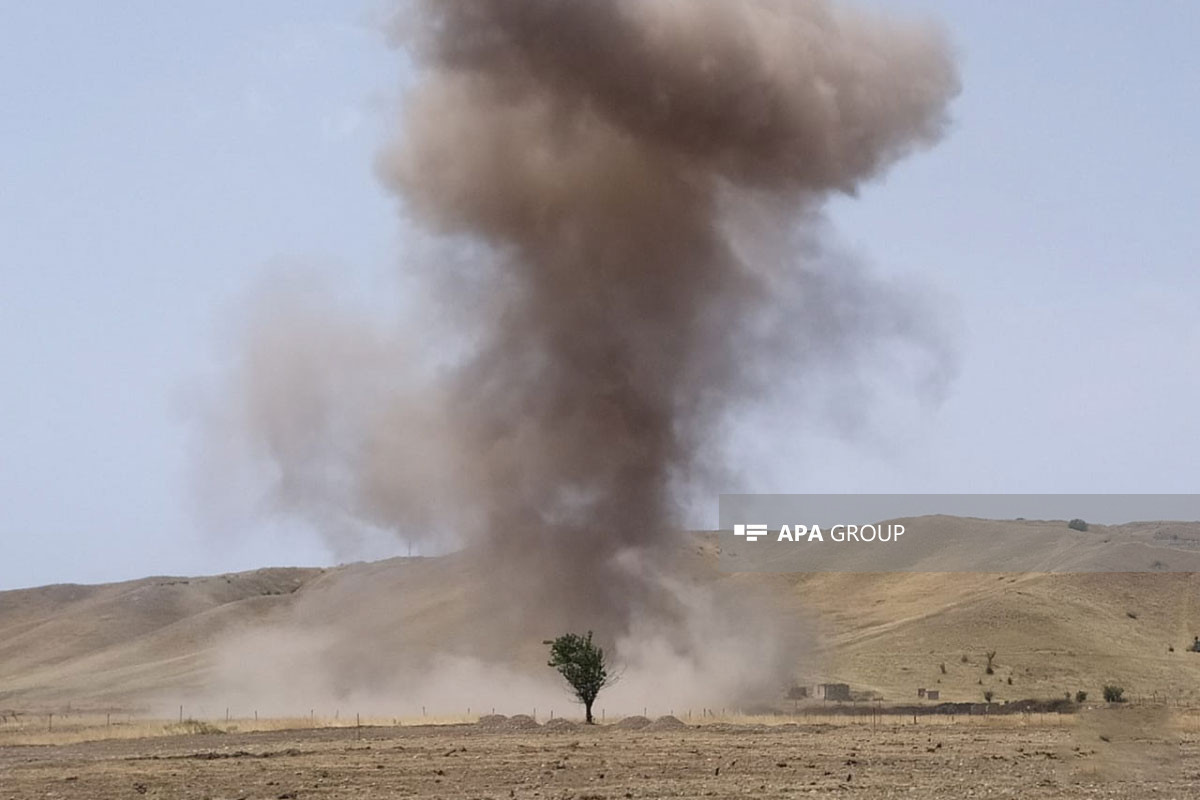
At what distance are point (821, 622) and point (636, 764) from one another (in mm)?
70321

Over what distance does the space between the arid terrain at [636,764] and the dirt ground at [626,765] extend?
65 millimetres

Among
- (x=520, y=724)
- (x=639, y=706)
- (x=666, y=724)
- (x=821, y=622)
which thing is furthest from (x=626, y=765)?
(x=821, y=622)

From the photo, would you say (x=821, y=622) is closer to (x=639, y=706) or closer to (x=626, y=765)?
(x=639, y=706)

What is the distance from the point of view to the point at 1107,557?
113 meters

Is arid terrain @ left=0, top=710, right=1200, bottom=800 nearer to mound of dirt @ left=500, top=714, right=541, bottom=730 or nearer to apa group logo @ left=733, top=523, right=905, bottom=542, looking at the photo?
mound of dirt @ left=500, top=714, right=541, bottom=730

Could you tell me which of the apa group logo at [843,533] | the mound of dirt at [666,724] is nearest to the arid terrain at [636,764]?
the mound of dirt at [666,724]

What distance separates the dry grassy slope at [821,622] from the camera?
3159 inches

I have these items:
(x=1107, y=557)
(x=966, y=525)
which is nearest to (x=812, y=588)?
(x=1107, y=557)

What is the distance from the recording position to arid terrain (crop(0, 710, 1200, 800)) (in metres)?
30.4

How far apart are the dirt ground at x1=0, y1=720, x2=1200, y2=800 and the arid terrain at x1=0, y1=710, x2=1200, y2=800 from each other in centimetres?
6

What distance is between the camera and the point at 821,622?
342 ft

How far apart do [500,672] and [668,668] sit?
981 cm

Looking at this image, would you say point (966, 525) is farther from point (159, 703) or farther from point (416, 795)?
point (416, 795)

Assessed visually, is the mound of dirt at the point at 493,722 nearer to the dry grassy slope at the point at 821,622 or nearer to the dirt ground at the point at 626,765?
the dirt ground at the point at 626,765
